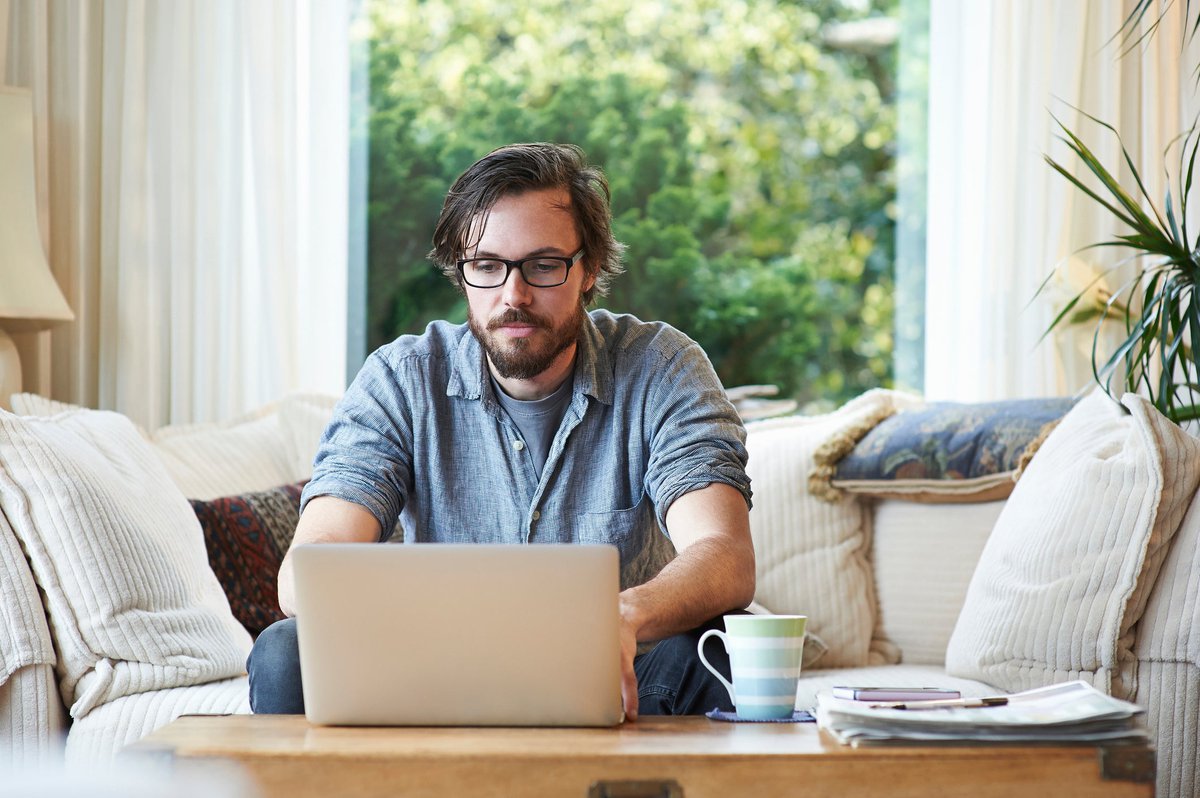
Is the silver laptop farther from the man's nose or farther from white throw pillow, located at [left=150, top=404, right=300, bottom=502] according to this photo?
white throw pillow, located at [left=150, top=404, right=300, bottom=502]

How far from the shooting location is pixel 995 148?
3.09m

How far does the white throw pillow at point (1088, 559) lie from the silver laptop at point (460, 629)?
1006mm

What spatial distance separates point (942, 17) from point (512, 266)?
6.11ft

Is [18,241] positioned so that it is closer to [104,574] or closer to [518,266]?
[104,574]

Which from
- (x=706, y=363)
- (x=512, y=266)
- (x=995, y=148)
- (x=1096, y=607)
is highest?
(x=995, y=148)

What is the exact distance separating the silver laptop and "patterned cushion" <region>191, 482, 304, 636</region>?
3.90 ft

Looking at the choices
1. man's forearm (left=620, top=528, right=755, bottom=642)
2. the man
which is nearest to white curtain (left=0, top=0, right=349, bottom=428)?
the man

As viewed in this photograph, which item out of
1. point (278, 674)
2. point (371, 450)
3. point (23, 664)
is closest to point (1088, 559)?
point (371, 450)

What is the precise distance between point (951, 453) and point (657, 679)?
1071 millimetres

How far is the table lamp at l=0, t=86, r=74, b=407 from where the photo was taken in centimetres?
250

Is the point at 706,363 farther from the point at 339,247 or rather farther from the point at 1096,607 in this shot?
the point at 339,247

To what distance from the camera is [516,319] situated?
5.93ft

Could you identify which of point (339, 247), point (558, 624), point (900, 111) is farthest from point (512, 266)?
point (900, 111)

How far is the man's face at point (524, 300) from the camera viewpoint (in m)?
1.81
